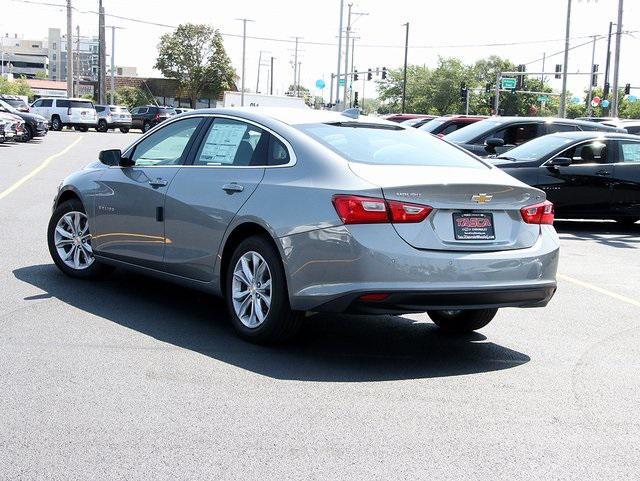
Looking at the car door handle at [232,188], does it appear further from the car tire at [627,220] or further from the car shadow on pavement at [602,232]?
the car tire at [627,220]

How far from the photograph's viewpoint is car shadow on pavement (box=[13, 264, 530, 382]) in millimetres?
5891

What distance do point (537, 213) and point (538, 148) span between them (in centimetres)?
887

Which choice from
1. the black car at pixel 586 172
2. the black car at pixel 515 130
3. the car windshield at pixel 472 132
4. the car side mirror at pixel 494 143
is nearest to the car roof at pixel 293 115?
the black car at pixel 586 172

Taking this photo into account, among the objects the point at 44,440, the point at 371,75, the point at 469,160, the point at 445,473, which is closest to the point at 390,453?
the point at 445,473

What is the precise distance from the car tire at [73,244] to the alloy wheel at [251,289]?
227cm

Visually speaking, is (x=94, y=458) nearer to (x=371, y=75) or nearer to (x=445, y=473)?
(x=445, y=473)

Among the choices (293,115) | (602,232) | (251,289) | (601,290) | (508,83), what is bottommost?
(602,232)

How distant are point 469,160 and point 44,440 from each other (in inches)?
145

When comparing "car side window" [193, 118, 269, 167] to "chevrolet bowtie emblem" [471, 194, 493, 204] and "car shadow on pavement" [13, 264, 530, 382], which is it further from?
"chevrolet bowtie emblem" [471, 194, 493, 204]

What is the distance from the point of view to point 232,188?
6559mm

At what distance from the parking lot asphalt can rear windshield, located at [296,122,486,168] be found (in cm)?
128

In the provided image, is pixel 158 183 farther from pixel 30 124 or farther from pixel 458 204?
pixel 30 124

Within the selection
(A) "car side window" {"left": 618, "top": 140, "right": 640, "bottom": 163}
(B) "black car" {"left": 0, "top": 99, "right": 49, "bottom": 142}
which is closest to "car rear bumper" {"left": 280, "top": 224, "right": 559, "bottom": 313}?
(A) "car side window" {"left": 618, "top": 140, "right": 640, "bottom": 163}

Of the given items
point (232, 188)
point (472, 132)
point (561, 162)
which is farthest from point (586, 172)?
point (232, 188)
